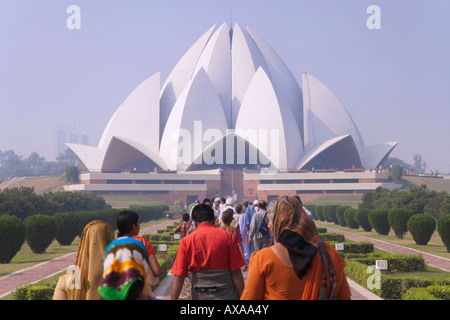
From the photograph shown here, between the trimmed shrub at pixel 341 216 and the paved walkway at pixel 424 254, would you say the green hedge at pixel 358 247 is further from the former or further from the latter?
the trimmed shrub at pixel 341 216

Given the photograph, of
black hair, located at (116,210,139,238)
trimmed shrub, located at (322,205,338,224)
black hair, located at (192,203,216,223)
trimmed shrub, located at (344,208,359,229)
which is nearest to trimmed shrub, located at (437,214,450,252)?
trimmed shrub, located at (344,208,359,229)

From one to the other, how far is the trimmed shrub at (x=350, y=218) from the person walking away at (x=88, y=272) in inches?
796

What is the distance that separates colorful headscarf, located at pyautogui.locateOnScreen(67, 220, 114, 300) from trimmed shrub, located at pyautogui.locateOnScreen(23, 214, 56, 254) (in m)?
10.9

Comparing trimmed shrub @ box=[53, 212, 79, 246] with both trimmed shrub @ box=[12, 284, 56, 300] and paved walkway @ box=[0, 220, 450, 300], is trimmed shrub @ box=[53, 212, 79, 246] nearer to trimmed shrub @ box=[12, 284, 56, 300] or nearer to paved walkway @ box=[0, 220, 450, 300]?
paved walkway @ box=[0, 220, 450, 300]

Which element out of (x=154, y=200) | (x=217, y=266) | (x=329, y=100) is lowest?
(x=154, y=200)

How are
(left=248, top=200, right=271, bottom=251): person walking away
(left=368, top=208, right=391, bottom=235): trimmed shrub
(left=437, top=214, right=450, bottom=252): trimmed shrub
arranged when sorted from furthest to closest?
1. (left=368, top=208, right=391, bottom=235): trimmed shrub
2. (left=437, top=214, right=450, bottom=252): trimmed shrub
3. (left=248, top=200, right=271, bottom=251): person walking away

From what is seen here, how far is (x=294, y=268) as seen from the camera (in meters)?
2.61

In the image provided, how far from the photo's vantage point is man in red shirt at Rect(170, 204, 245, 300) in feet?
12.2

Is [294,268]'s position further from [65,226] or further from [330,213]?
[330,213]

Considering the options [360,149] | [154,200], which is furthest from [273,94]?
[154,200]
